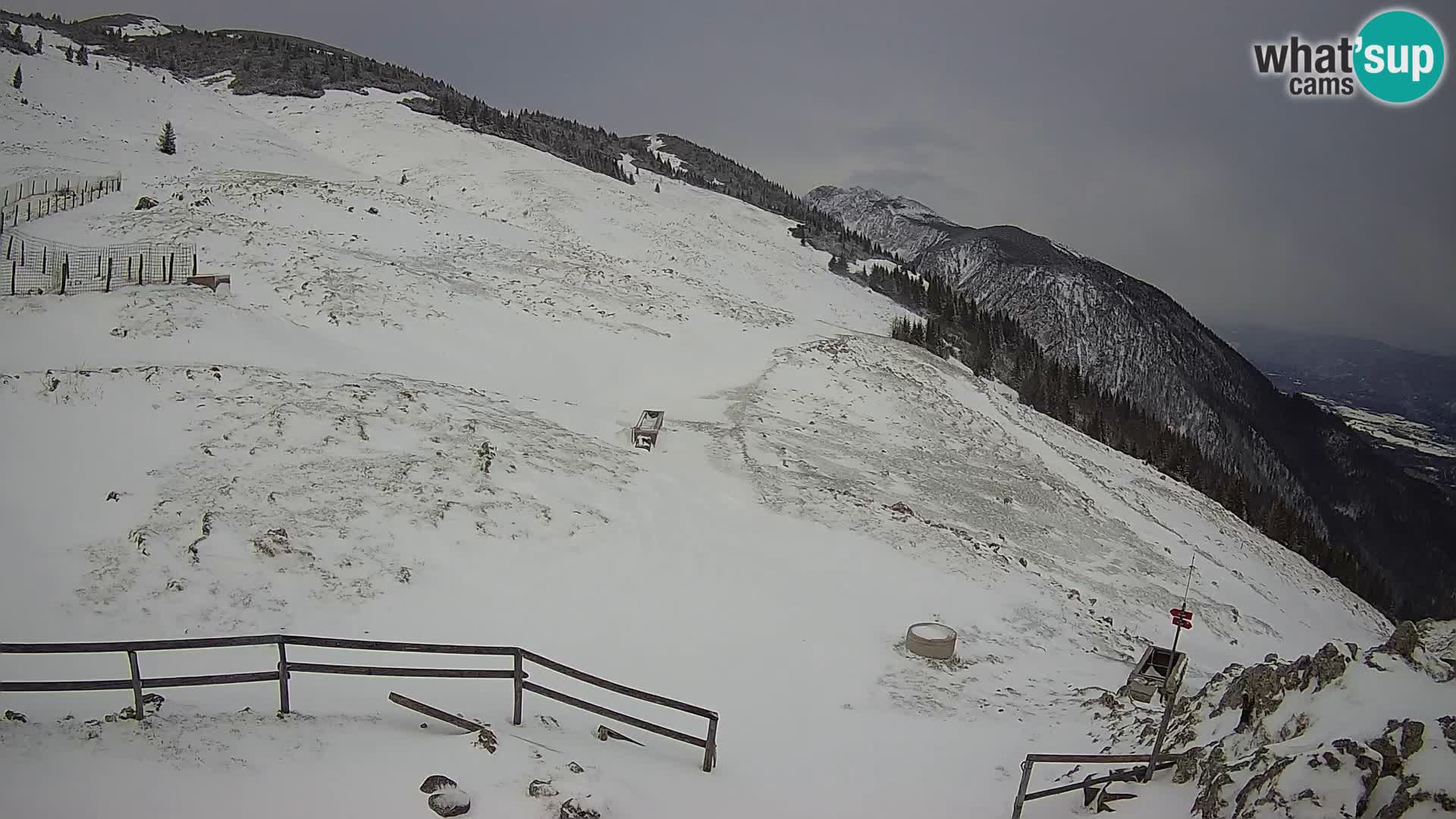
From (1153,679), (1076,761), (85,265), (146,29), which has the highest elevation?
(146,29)

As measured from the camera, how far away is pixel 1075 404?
57.0 meters

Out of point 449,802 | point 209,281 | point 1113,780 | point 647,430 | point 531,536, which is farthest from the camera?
point 209,281

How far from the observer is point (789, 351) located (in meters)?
33.1

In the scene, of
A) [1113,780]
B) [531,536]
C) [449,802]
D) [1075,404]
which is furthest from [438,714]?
[1075,404]

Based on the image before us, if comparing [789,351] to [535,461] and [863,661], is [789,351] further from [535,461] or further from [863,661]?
[863,661]

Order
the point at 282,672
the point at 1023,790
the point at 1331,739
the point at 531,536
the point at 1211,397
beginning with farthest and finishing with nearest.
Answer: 1. the point at 1211,397
2. the point at 531,536
3. the point at 1023,790
4. the point at 282,672
5. the point at 1331,739

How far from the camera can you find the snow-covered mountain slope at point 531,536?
25.2 ft

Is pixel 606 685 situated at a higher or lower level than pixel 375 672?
lower

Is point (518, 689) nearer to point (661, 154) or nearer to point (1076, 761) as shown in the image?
point (1076, 761)

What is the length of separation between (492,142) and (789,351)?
42.0 meters

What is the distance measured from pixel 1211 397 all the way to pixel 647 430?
395 feet

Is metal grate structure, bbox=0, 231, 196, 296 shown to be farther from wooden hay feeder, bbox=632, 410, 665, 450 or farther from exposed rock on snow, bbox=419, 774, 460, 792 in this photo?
exposed rock on snow, bbox=419, 774, 460, 792

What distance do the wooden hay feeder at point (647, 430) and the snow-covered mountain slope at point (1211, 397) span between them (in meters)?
61.9

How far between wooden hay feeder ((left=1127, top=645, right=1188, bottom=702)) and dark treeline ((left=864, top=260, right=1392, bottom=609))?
29.5 metres
